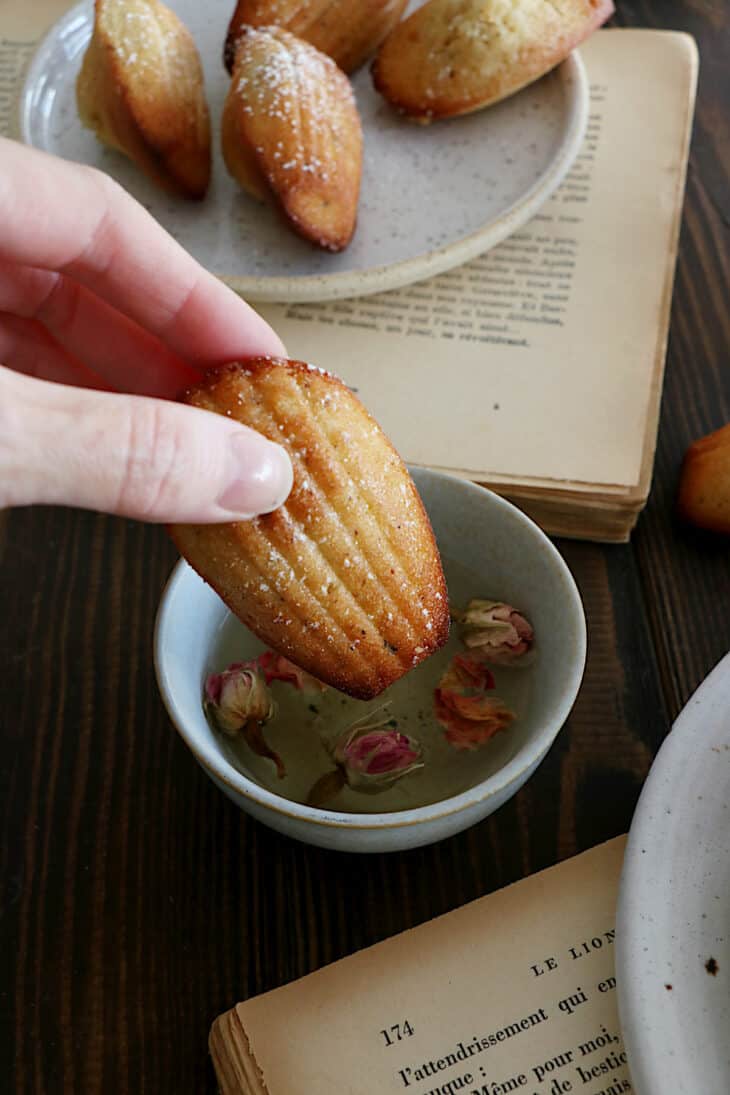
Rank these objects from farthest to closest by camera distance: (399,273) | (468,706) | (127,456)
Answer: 1. (399,273)
2. (468,706)
3. (127,456)

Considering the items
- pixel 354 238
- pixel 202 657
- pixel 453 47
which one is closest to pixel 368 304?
pixel 354 238

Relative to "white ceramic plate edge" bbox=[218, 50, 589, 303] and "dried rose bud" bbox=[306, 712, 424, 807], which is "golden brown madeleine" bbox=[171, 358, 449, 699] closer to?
"dried rose bud" bbox=[306, 712, 424, 807]

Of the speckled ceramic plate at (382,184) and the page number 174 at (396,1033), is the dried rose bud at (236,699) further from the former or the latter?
the speckled ceramic plate at (382,184)

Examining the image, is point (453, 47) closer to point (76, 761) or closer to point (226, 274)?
point (226, 274)

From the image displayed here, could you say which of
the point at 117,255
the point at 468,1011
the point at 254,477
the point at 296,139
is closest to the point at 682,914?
the point at 468,1011

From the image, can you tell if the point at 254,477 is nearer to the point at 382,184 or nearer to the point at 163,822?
the point at 163,822

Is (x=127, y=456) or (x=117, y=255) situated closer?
(x=127, y=456)

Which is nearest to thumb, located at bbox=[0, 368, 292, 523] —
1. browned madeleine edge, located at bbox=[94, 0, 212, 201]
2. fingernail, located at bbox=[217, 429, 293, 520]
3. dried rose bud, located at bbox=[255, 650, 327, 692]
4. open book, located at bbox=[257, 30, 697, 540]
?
fingernail, located at bbox=[217, 429, 293, 520]
